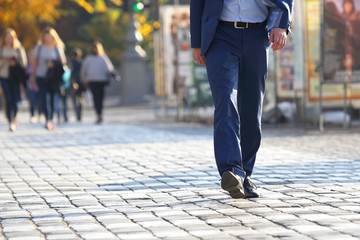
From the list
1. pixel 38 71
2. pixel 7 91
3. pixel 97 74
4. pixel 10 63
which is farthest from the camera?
pixel 97 74

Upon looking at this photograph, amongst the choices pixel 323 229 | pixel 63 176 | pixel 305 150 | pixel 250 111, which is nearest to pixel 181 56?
pixel 305 150

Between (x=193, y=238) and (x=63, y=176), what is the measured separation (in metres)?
3.85

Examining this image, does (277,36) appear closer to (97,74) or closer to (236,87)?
(236,87)

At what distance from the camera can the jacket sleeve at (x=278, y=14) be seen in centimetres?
657

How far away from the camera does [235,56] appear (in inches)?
261

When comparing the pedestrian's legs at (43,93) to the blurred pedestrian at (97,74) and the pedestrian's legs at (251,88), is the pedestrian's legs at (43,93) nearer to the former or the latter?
the blurred pedestrian at (97,74)

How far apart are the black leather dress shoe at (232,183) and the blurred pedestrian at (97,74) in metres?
14.0

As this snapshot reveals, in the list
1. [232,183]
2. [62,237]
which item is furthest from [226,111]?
[62,237]

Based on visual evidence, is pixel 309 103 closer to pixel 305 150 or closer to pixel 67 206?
pixel 305 150

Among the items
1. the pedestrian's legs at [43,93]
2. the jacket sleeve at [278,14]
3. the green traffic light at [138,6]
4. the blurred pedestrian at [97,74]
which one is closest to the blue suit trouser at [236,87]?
the jacket sleeve at [278,14]

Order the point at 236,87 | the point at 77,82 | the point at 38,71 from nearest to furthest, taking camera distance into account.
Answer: the point at 236,87 < the point at 38,71 < the point at 77,82

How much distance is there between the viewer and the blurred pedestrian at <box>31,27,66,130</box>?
691 inches

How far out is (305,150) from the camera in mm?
11227

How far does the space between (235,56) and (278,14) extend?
1.34 ft
